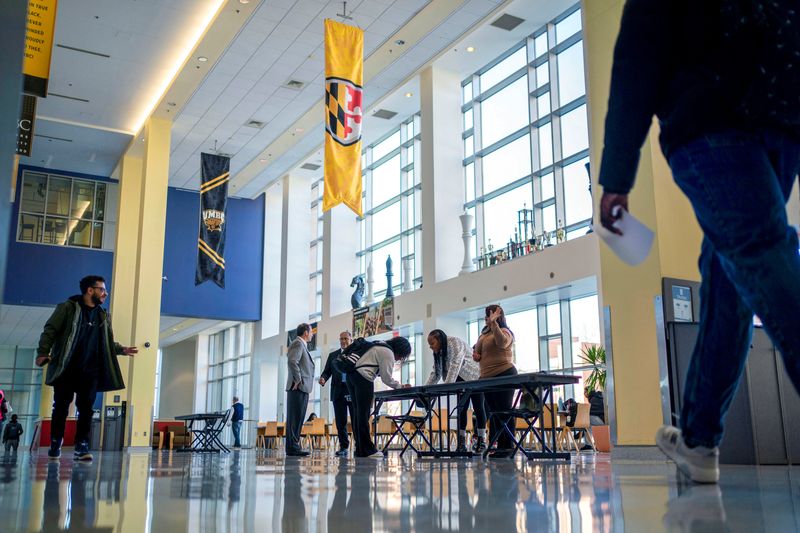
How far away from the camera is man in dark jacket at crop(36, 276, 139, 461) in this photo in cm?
593

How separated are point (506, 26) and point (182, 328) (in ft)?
61.8

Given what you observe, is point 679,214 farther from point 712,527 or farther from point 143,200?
point 143,200

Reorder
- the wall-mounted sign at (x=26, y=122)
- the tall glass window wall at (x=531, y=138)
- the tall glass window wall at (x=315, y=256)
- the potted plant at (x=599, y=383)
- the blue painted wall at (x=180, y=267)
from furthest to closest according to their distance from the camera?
the tall glass window wall at (x=315, y=256), the blue painted wall at (x=180, y=267), the tall glass window wall at (x=531, y=138), the potted plant at (x=599, y=383), the wall-mounted sign at (x=26, y=122)

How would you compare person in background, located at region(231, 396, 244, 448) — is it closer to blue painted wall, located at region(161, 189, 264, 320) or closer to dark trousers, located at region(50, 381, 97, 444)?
blue painted wall, located at region(161, 189, 264, 320)

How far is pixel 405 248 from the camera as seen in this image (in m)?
18.5

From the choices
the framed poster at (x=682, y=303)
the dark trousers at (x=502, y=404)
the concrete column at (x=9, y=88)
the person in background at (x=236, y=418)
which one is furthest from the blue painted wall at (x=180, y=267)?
the concrete column at (x=9, y=88)

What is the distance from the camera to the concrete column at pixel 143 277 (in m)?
15.8

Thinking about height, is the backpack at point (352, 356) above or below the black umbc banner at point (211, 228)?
below

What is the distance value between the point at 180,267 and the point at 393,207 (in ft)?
22.3

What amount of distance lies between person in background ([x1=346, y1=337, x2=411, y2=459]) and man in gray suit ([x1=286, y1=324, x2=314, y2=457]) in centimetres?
173

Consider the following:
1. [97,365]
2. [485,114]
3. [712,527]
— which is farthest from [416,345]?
[712,527]

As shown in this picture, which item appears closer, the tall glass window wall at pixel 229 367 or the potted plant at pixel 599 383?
the potted plant at pixel 599 383

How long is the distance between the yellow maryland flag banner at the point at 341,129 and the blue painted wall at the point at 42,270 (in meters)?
11.3

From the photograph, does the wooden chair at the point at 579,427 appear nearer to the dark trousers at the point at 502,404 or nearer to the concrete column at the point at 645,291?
the concrete column at the point at 645,291
